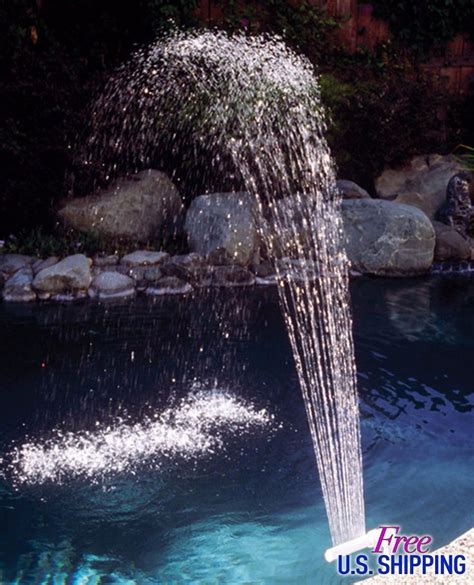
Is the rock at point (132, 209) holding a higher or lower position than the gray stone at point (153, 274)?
higher

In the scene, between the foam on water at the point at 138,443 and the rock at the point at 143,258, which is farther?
the rock at the point at 143,258

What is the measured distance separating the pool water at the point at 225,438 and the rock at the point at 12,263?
1.03m

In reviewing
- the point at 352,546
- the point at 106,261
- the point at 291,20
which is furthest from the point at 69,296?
the point at 291,20

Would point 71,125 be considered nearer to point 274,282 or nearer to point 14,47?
point 14,47

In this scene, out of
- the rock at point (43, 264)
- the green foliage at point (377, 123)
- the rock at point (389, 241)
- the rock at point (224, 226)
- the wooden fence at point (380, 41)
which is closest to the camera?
the rock at point (43, 264)

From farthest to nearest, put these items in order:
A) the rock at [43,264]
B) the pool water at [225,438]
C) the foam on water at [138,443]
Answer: the rock at [43,264] → the foam on water at [138,443] → the pool water at [225,438]

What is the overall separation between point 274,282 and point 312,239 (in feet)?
3.89

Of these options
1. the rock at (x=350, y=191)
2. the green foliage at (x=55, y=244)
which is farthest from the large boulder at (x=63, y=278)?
the rock at (x=350, y=191)

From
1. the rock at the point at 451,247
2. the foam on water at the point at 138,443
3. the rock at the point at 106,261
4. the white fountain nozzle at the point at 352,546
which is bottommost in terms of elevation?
the rock at the point at 451,247

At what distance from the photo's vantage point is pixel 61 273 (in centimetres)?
914

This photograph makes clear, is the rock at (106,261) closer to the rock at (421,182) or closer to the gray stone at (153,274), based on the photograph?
the gray stone at (153,274)

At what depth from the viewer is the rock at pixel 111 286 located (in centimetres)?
921

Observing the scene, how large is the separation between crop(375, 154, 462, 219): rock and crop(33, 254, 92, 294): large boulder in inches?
218

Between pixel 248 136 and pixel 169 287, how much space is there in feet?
10.3
